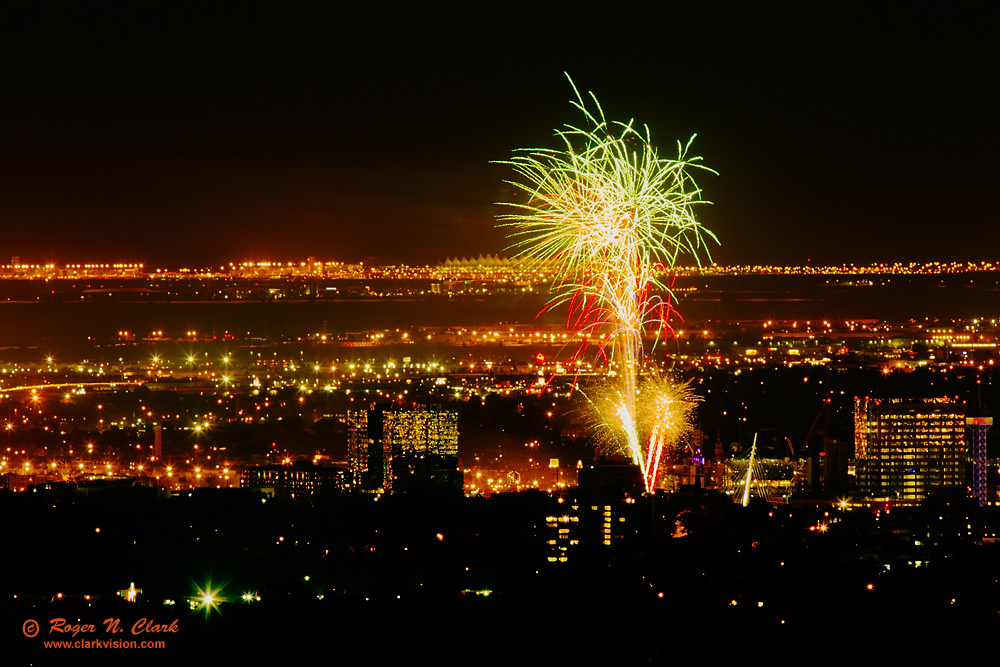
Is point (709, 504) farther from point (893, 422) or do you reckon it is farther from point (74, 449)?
point (74, 449)

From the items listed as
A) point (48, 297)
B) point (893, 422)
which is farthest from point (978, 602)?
point (48, 297)

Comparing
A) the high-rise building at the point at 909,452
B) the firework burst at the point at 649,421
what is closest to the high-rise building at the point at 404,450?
the firework burst at the point at 649,421

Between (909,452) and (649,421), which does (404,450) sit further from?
(909,452)

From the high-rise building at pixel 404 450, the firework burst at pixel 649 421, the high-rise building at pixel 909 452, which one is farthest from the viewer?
the high-rise building at pixel 909 452

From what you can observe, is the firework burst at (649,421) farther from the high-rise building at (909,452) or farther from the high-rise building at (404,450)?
the high-rise building at (909,452)

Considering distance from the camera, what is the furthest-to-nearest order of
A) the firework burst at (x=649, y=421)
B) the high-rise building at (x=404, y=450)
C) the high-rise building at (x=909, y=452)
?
the high-rise building at (x=909, y=452), the high-rise building at (x=404, y=450), the firework burst at (x=649, y=421)

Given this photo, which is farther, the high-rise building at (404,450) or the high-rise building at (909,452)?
the high-rise building at (909,452)
